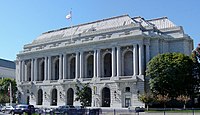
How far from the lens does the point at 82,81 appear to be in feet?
315

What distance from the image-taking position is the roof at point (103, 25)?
96.3 meters

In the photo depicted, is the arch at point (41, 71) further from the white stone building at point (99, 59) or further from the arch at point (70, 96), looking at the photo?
the arch at point (70, 96)

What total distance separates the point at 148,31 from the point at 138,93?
17.0 metres

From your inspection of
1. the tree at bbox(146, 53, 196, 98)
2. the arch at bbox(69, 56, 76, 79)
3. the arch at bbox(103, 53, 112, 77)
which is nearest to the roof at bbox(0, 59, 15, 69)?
the arch at bbox(69, 56, 76, 79)

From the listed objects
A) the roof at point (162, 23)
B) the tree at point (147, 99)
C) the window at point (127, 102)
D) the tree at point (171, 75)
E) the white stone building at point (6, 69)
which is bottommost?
the window at point (127, 102)

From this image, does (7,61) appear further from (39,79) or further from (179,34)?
(179,34)

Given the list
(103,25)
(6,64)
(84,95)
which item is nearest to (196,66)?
(84,95)

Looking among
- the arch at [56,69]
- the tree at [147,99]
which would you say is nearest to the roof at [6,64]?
the arch at [56,69]

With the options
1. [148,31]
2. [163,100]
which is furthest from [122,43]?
[163,100]

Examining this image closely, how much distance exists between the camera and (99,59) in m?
93.1

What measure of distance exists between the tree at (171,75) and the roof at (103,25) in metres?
19.0

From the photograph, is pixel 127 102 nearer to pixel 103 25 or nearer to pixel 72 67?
pixel 72 67

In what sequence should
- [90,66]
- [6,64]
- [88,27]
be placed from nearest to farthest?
[90,66], [88,27], [6,64]

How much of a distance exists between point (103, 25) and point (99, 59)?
46.8 feet
